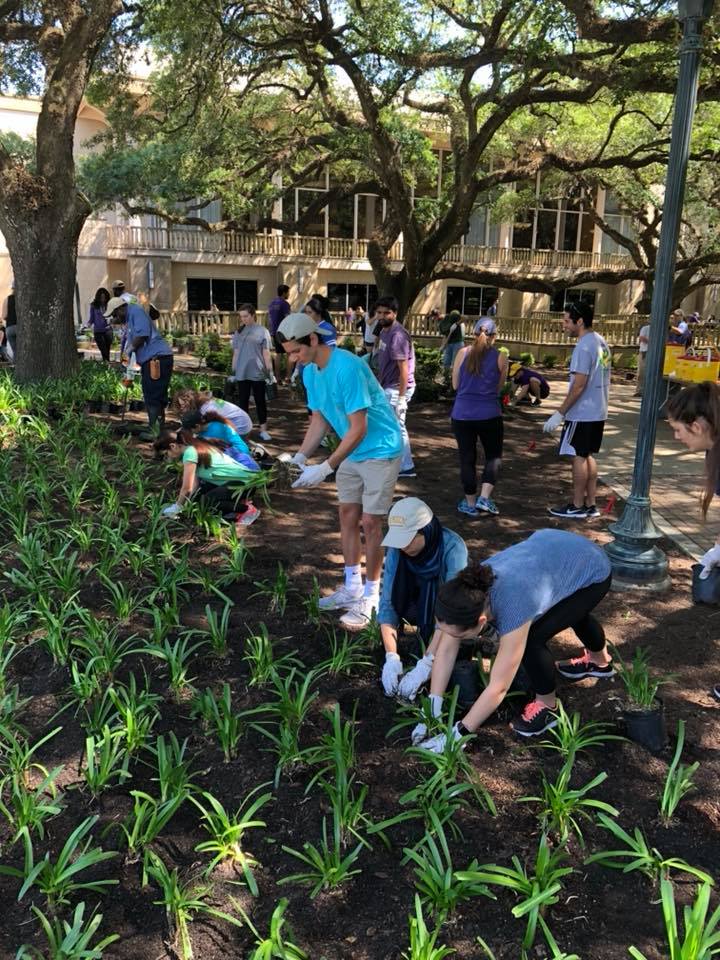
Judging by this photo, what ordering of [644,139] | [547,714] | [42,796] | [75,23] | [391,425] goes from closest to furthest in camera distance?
[42,796], [547,714], [391,425], [75,23], [644,139]

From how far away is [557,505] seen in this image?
21.4 feet

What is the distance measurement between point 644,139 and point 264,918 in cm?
1934

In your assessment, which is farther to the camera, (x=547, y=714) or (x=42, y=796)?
(x=547, y=714)

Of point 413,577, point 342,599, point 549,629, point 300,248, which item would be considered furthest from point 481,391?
point 300,248

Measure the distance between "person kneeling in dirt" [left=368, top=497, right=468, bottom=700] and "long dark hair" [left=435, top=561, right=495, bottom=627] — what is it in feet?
1.47

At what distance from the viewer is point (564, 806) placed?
254 centimetres

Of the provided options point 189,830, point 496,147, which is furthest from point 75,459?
→ point 496,147

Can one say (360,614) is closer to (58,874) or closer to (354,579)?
(354,579)

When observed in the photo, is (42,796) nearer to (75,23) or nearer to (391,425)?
(391,425)

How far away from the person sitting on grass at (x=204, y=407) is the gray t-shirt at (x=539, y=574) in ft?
9.98

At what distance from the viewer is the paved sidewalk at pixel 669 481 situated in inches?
235

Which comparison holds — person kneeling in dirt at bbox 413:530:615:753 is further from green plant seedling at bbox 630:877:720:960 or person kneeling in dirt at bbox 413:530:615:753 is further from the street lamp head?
the street lamp head

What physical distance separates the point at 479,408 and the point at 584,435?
82 centimetres

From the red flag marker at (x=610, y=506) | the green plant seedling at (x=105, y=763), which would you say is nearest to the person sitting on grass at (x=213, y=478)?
the green plant seedling at (x=105, y=763)
